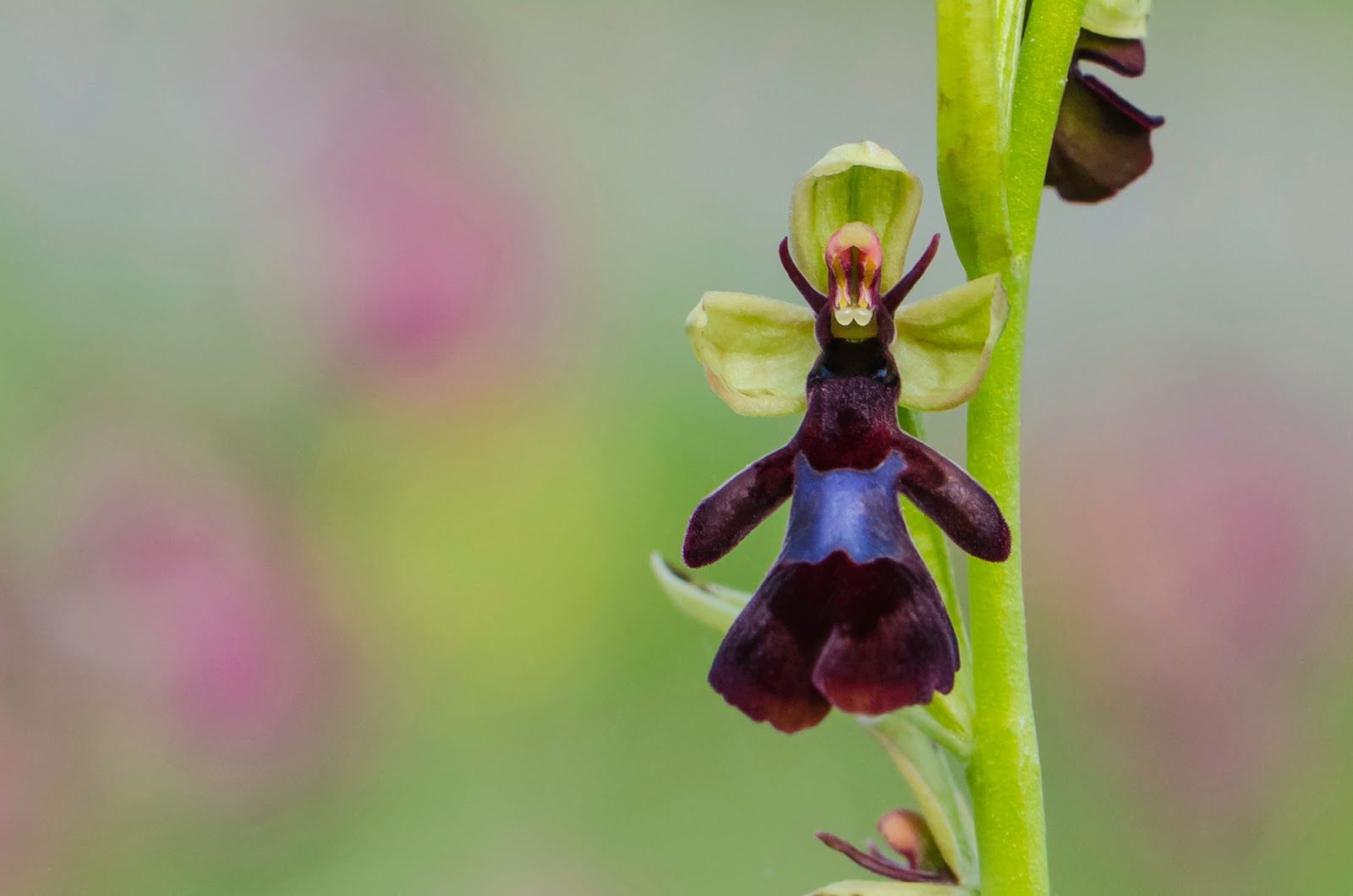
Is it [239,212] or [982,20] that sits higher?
[982,20]

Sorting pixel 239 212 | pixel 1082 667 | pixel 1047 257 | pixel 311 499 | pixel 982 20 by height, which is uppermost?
pixel 982 20

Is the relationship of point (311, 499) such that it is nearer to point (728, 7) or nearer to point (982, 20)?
point (728, 7)

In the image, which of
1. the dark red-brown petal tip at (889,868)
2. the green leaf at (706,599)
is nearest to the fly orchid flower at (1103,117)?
the green leaf at (706,599)

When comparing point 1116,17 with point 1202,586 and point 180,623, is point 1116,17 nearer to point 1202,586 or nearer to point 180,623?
point 1202,586

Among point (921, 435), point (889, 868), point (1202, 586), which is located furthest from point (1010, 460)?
point (1202, 586)

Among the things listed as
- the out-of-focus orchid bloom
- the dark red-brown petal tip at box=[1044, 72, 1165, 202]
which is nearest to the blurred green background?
the out-of-focus orchid bloom

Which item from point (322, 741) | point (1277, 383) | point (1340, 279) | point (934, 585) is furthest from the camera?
point (1340, 279)

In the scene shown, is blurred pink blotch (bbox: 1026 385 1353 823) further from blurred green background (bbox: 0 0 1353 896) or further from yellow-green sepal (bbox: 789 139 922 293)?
yellow-green sepal (bbox: 789 139 922 293)

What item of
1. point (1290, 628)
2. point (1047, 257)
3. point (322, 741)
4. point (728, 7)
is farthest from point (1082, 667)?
point (728, 7)
